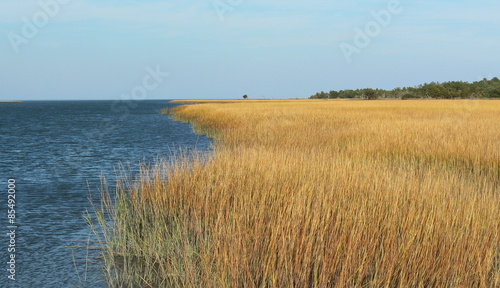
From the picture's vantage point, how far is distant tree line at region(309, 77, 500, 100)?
77.4 meters

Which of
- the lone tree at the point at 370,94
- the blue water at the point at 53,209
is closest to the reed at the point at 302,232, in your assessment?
the blue water at the point at 53,209

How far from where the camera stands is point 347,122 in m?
21.4

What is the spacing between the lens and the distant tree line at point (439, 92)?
77.4 meters

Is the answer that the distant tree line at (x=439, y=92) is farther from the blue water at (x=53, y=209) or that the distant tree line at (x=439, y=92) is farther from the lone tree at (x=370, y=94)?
the blue water at (x=53, y=209)

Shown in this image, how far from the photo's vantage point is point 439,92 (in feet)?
264

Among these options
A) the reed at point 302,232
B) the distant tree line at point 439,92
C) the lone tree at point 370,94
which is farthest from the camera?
the lone tree at point 370,94

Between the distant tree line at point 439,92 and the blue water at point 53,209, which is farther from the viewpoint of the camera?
the distant tree line at point 439,92

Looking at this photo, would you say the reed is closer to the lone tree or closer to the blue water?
the blue water

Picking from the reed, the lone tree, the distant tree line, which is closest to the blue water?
the reed

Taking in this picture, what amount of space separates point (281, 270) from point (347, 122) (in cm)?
1765

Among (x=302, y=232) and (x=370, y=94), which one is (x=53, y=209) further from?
(x=370, y=94)

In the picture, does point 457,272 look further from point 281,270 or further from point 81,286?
point 81,286

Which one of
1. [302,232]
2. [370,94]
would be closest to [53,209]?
[302,232]

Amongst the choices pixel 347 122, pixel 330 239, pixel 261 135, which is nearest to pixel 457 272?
pixel 330 239
